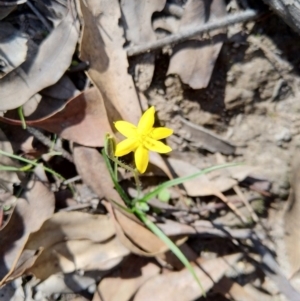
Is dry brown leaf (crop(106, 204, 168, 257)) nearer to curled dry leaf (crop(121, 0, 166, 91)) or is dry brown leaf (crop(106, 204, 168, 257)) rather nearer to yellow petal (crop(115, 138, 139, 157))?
yellow petal (crop(115, 138, 139, 157))

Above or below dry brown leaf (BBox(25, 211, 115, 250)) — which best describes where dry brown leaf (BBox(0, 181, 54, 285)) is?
above

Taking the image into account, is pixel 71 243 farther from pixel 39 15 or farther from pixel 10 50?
pixel 39 15

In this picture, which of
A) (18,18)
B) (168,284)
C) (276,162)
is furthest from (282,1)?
(168,284)

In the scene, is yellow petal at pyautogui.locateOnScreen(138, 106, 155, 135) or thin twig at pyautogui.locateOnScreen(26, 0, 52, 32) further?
thin twig at pyautogui.locateOnScreen(26, 0, 52, 32)

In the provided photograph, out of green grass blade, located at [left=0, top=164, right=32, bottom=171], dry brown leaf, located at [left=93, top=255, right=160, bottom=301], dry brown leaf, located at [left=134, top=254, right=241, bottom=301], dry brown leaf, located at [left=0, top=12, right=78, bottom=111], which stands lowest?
dry brown leaf, located at [left=134, top=254, right=241, bottom=301]

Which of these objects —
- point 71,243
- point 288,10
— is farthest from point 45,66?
point 288,10

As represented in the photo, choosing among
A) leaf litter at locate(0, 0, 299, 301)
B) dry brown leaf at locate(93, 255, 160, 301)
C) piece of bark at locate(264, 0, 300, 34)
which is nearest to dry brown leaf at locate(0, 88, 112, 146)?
leaf litter at locate(0, 0, 299, 301)
